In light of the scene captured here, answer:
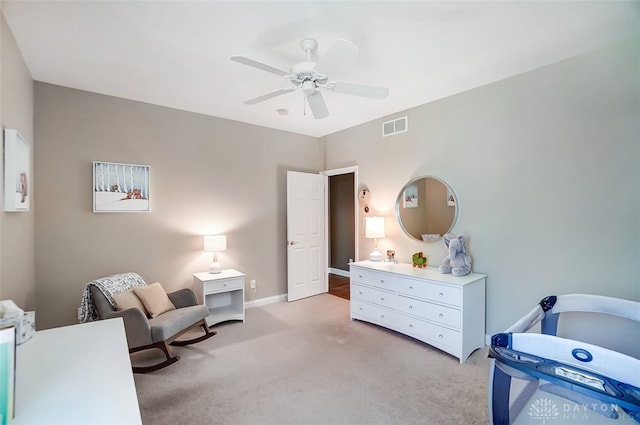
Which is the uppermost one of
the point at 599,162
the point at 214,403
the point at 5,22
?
the point at 5,22

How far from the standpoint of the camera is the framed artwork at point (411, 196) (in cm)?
363

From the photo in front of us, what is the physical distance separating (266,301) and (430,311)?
242 centimetres

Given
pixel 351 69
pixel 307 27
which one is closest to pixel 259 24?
pixel 307 27

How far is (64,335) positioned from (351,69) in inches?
109

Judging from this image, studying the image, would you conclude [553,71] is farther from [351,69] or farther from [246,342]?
[246,342]

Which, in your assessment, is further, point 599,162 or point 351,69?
point 351,69

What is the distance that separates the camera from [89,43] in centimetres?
222

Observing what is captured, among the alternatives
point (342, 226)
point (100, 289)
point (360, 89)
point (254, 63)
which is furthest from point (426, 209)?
point (100, 289)

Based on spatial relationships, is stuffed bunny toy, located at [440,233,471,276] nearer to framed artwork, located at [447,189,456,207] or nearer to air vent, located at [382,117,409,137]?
framed artwork, located at [447,189,456,207]

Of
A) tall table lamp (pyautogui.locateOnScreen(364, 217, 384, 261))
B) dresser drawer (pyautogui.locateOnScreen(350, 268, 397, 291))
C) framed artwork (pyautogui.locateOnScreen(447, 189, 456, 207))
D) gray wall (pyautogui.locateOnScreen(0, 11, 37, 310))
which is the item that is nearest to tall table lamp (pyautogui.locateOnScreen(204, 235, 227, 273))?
gray wall (pyautogui.locateOnScreen(0, 11, 37, 310))

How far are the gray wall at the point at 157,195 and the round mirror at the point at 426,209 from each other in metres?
1.86

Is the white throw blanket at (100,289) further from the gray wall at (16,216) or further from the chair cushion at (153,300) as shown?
the gray wall at (16,216)

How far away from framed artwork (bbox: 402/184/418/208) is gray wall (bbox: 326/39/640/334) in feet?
1.01

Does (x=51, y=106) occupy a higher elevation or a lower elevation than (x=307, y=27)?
lower
